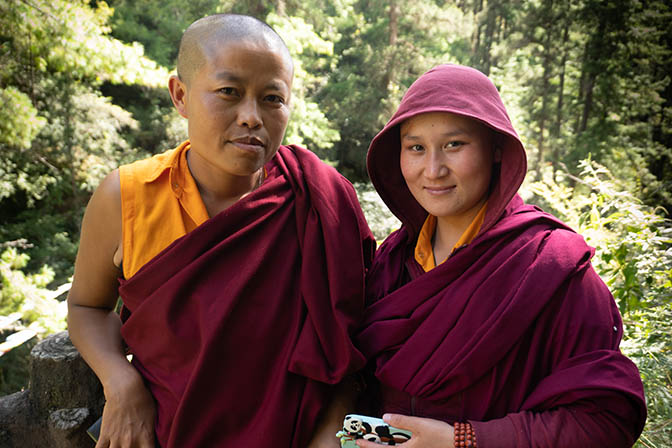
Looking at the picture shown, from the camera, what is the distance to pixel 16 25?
15.9ft

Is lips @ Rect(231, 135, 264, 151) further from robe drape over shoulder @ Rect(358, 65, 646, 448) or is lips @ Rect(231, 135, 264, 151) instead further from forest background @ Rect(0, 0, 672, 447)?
forest background @ Rect(0, 0, 672, 447)

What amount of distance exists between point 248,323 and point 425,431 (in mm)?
575

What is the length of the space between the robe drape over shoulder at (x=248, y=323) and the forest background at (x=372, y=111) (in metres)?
1.44

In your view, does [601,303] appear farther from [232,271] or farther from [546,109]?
[546,109]

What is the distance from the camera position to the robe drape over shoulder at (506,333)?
1.21 meters

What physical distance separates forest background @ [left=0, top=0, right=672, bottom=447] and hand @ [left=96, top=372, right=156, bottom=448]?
189cm

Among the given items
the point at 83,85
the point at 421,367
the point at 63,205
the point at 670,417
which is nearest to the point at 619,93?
the point at 670,417

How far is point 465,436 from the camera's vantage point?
1.27 m

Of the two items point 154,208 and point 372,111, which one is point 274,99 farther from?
point 372,111

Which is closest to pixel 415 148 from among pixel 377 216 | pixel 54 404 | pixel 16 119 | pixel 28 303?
pixel 54 404

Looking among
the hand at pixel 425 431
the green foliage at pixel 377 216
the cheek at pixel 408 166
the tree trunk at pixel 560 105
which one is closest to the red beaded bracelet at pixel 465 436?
the hand at pixel 425 431

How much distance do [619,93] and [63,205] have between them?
9.63 m

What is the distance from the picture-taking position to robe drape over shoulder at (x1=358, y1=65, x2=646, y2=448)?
121 centimetres

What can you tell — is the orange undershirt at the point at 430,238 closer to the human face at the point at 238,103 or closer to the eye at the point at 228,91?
the human face at the point at 238,103
